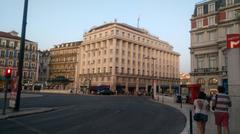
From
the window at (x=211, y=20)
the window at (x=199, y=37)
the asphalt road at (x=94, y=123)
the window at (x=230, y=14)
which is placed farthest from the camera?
the window at (x=199, y=37)

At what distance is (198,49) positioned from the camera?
51.9 metres

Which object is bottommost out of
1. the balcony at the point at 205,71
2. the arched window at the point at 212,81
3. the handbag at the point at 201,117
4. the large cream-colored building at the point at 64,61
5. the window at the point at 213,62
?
the handbag at the point at 201,117

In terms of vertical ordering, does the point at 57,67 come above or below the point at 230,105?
above

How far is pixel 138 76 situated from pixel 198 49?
1470 inches

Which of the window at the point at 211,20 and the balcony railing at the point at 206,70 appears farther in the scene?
the window at the point at 211,20

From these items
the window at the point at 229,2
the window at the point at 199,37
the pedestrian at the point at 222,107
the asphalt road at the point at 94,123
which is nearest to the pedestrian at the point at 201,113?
the pedestrian at the point at 222,107

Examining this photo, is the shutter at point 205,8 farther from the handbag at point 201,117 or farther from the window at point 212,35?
the handbag at point 201,117

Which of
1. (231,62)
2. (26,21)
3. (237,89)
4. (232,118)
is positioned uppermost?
(26,21)

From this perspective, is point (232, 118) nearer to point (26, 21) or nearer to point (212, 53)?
point (26, 21)

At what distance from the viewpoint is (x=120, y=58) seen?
82250 mm

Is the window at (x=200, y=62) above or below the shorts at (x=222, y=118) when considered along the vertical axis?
above

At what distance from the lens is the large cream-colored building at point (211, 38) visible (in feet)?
150

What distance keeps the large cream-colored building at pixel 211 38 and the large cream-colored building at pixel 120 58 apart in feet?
75.1

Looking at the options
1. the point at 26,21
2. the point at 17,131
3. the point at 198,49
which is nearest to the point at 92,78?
the point at 198,49
